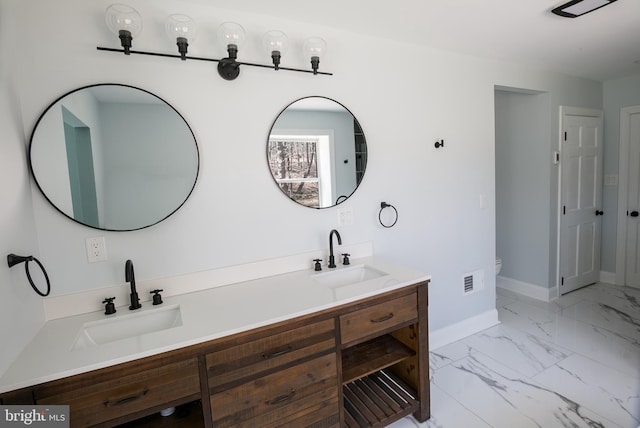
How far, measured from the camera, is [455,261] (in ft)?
8.96

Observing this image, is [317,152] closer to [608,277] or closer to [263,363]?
[263,363]

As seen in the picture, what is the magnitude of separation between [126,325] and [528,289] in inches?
151

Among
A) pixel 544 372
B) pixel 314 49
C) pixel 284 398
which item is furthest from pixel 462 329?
pixel 314 49

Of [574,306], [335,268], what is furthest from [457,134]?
[574,306]

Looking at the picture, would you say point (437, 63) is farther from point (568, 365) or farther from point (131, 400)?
point (131, 400)

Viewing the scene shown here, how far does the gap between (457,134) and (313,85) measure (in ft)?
4.25

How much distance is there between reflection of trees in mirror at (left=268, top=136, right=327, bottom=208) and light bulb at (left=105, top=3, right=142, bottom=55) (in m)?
0.80

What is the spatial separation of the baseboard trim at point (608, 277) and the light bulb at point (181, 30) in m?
4.90

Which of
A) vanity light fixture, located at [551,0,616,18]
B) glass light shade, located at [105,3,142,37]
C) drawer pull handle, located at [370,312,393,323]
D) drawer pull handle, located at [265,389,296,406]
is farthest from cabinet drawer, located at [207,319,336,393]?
vanity light fixture, located at [551,0,616,18]

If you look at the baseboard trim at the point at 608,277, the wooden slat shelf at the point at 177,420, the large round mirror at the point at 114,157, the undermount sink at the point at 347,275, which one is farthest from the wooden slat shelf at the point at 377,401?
the baseboard trim at the point at 608,277

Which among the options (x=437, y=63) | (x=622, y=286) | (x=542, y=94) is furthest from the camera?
(x=622, y=286)

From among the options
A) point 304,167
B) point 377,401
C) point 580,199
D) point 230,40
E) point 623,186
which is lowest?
point 377,401

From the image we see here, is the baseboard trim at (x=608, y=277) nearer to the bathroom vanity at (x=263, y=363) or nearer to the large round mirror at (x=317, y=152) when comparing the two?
the bathroom vanity at (x=263, y=363)

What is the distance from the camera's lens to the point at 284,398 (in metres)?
1.49
